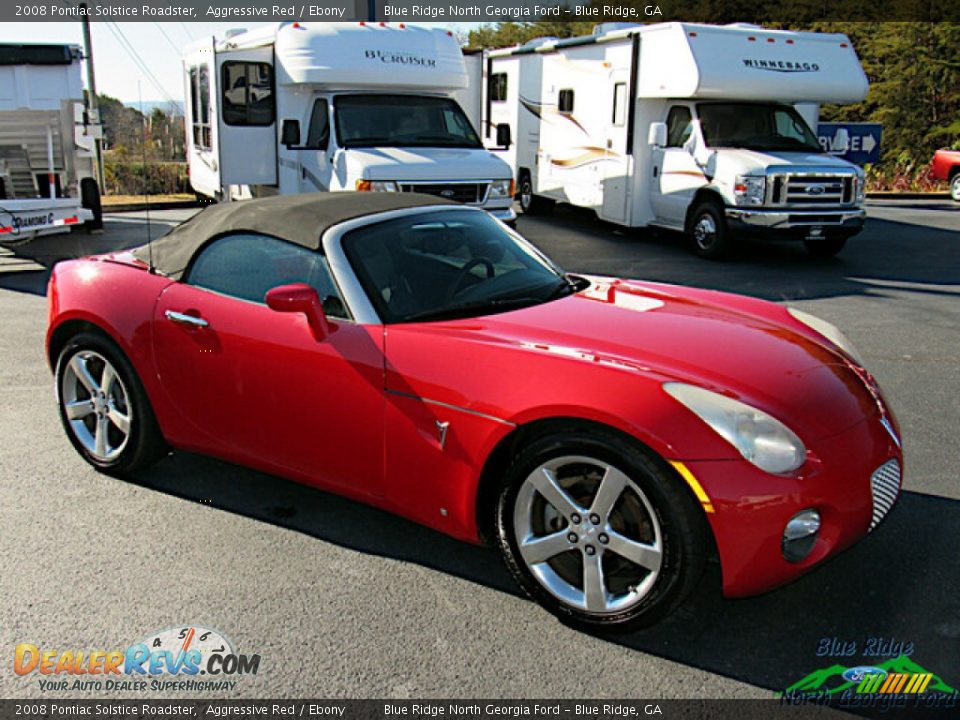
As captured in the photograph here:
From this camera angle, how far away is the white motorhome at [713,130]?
12.1 m

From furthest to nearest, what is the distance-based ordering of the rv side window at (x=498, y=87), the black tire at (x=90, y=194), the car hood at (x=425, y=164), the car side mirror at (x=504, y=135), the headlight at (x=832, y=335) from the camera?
the rv side window at (x=498, y=87), the black tire at (x=90, y=194), the car side mirror at (x=504, y=135), the car hood at (x=425, y=164), the headlight at (x=832, y=335)

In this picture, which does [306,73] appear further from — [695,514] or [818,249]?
[695,514]

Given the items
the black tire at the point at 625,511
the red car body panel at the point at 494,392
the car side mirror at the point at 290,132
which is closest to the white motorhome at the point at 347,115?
the car side mirror at the point at 290,132

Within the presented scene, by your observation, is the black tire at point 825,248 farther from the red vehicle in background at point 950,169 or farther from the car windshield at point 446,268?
the red vehicle in background at point 950,169

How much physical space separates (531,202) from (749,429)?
49.8 feet

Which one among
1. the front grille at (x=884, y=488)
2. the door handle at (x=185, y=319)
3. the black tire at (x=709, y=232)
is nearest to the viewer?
the front grille at (x=884, y=488)

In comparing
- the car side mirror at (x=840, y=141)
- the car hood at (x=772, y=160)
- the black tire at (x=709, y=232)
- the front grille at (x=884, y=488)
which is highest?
the car side mirror at (x=840, y=141)

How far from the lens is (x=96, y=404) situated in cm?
478

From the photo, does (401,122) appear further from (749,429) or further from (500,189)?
(749,429)

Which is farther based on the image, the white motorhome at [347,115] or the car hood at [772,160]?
the car hood at [772,160]

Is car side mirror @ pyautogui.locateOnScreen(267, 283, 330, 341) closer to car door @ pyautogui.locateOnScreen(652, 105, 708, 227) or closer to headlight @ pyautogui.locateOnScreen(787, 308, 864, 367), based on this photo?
headlight @ pyautogui.locateOnScreen(787, 308, 864, 367)

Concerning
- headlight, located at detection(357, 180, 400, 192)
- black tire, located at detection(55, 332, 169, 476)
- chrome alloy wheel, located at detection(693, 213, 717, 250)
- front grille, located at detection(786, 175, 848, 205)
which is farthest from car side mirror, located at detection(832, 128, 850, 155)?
black tire, located at detection(55, 332, 169, 476)

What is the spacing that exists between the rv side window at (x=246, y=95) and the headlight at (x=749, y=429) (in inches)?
406

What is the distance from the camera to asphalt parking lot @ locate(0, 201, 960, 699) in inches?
122
